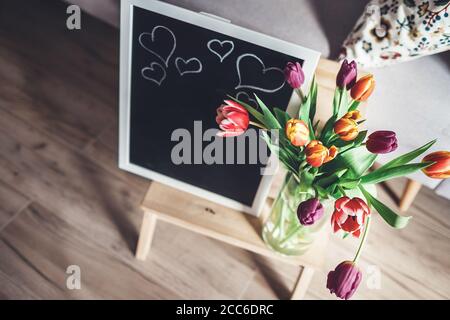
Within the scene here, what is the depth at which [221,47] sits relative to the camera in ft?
2.82

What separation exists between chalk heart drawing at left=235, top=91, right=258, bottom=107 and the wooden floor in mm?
524

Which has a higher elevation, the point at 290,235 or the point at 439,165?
the point at 439,165

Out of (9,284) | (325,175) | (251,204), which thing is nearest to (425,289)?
(251,204)

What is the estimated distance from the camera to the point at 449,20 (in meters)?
1.01

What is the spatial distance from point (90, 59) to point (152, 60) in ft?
2.65

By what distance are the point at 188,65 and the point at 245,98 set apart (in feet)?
0.40

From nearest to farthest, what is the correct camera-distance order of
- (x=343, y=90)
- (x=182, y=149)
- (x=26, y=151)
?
(x=343, y=90) → (x=182, y=149) → (x=26, y=151)

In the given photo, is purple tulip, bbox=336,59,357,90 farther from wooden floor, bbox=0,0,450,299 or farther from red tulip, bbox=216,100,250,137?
wooden floor, bbox=0,0,450,299

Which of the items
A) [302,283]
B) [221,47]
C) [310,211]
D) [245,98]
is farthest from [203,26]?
[302,283]

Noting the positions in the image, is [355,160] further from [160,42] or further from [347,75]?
[160,42]

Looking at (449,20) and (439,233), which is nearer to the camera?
(449,20)

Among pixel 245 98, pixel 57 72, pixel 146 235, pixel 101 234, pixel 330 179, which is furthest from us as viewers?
pixel 57 72

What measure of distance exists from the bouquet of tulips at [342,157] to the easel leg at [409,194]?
586 mm
